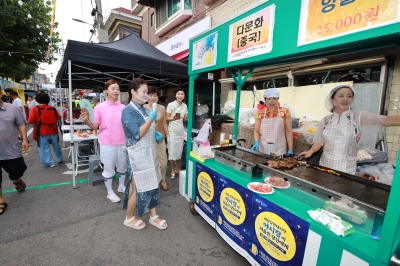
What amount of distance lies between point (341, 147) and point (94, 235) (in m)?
3.35

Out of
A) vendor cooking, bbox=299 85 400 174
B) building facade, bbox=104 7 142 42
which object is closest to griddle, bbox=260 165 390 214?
vendor cooking, bbox=299 85 400 174

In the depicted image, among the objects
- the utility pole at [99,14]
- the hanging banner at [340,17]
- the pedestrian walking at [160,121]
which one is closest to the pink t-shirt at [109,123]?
the pedestrian walking at [160,121]

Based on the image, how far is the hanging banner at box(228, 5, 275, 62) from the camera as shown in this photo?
1.73 metres

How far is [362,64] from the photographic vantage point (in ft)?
12.2

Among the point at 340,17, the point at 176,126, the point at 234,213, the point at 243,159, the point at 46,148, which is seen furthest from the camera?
the point at 46,148

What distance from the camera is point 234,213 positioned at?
2111 millimetres

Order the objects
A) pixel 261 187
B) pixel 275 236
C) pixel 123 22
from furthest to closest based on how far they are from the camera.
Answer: pixel 123 22, pixel 261 187, pixel 275 236

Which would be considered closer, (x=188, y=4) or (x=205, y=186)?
(x=205, y=186)

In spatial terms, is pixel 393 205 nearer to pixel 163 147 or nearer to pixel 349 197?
pixel 349 197

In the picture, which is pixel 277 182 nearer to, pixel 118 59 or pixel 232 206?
pixel 232 206

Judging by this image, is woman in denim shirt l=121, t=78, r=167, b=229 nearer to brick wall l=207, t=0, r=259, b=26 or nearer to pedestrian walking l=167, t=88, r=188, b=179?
pedestrian walking l=167, t=88, r=188, b=179

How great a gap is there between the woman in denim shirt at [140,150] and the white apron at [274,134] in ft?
5.44

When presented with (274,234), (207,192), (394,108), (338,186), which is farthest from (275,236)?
(394,108)

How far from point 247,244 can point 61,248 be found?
7.40 feet
